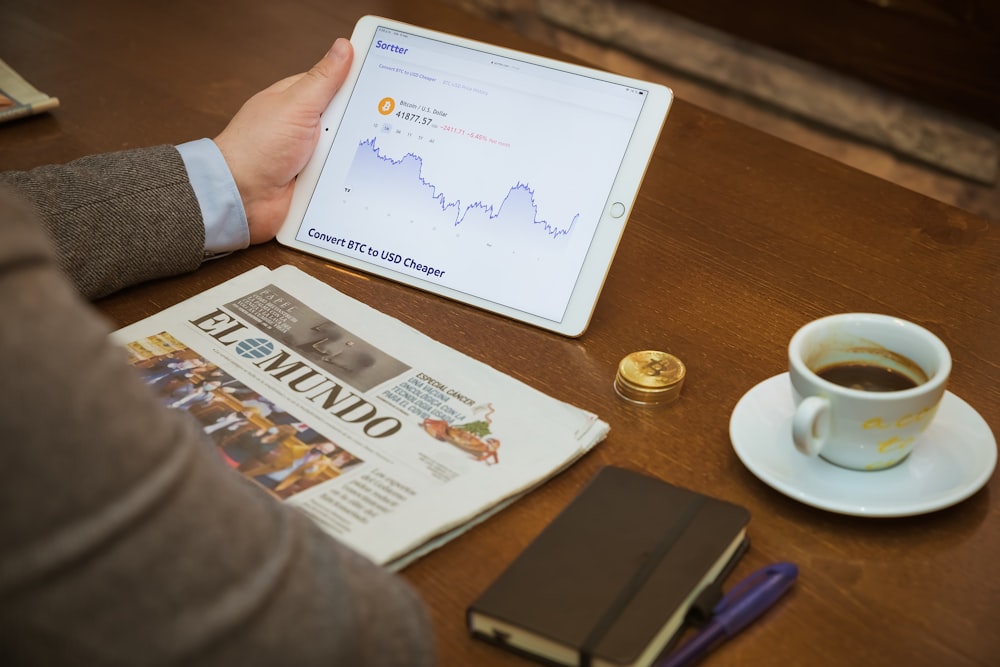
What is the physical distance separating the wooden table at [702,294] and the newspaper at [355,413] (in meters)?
0.02

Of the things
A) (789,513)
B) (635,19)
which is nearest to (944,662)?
(789,513)

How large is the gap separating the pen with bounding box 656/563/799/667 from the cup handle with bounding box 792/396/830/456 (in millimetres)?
84

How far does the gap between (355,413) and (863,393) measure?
0.36 m

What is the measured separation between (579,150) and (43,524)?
2.05ft

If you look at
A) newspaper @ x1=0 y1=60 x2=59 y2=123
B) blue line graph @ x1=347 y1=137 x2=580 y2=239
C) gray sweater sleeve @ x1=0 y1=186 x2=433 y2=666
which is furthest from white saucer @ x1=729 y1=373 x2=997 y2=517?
newspaper @ x1=0 y1=60 x2=59 y2=123

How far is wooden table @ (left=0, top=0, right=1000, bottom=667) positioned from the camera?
646mm

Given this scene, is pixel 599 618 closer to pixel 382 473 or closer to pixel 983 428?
pixel 382 473

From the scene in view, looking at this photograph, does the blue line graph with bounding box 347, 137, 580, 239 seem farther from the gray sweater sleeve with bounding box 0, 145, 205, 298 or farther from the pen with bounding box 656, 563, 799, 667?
the pen with bounding box 656, 563, 799, 667

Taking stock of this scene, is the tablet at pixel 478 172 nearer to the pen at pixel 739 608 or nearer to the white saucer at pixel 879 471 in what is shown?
the white saucer at pixel 879 471

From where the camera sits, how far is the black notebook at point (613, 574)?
584 mm

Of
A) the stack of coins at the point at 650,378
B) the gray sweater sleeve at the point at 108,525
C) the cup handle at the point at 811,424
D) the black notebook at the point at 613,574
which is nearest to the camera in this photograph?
the gray sweater sleeve at the point at 108,525

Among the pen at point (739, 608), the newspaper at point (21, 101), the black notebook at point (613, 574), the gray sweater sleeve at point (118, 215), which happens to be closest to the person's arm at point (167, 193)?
the gray sweater sleeve at point (118, 215)

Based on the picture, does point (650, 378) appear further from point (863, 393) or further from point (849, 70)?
point (849, 70)

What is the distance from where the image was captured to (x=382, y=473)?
2.38ft
